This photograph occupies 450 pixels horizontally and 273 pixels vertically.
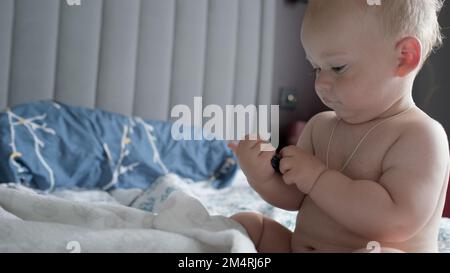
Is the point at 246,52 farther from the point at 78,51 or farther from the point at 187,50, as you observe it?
the point at 78,51

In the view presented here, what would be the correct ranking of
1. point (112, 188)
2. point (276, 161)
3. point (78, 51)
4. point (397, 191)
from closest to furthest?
point (397, 191) → point (276, 161) → point (112, 188) → point (78, 51)

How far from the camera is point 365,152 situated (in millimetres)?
682

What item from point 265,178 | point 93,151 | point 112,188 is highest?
point 265,178

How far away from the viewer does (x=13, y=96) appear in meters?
1.72

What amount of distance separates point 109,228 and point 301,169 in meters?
0.31

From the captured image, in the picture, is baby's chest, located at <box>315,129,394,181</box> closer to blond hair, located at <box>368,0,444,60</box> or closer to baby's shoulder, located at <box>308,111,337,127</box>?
baby's shoulder, located at <box>308,111,337,127</box>

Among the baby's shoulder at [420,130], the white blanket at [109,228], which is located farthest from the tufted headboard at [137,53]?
the baby's shoulder at [420,130]

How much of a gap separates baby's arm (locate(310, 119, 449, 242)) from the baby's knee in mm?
127

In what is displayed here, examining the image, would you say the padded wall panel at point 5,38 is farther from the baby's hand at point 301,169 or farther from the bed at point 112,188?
the baby's hand at point 301,169

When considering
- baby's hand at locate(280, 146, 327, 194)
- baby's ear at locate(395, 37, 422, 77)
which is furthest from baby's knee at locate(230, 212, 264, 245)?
baby's ear at locate(395, 37, 422, 77)

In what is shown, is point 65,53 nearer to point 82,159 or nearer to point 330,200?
point 82,159

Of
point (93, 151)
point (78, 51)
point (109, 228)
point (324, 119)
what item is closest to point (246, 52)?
point (78, 51)

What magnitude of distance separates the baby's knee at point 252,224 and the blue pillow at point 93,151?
907 mm
